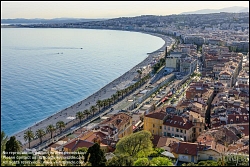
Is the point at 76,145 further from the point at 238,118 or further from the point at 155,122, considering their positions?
the point at 238,118

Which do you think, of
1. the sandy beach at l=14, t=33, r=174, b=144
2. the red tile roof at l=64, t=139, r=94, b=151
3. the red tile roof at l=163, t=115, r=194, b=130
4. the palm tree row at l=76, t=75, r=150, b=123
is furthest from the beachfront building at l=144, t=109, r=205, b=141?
the sandy beach at l=14, t=33, r=174, b=144

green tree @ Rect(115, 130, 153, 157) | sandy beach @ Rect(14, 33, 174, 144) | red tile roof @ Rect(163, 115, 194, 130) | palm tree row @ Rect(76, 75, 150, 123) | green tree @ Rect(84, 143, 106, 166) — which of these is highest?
green tree @ Rect(84, 143, 106, 166)

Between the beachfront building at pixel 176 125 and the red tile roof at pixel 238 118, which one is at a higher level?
the red tile roof at pixel 238 118

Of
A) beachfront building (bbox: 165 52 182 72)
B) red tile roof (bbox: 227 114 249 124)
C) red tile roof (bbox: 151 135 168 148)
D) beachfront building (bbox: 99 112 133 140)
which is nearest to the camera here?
red tile roof (bbox: 151 135 168 148)

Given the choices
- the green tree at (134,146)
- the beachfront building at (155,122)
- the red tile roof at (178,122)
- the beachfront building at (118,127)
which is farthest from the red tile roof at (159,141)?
the beachfront building at (118,127)

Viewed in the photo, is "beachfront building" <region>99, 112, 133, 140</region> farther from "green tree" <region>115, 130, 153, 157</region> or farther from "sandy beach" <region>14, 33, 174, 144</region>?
"sandy beach" <region>14, 33, 174, 144</region>

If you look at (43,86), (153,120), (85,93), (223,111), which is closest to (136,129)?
(153,120)

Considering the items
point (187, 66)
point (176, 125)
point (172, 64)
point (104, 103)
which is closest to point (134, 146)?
point (176, 125)

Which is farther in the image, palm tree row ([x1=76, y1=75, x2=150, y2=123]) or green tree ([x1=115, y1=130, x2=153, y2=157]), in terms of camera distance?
palm tree row ([x1=76, y1=75, x2=150, y2=123])

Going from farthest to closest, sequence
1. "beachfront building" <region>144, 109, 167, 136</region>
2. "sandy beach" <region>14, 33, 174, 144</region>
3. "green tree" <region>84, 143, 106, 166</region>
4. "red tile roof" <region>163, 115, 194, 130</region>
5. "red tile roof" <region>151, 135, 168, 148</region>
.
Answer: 1. "sandy beach" <region>14, 33, 174, 144</region>
2. "beachfront building" <region>144, 109, 167, 136</region>
3. "red tile roof" <region>163, 115, 194, 130</region>
4. "red tile roof" <region>151, 135, 168, 148</region>
5. "green tree" <region>84, 143, 106, 166</region>

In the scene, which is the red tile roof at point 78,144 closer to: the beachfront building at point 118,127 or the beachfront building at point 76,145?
the beachfront building at point 76,145

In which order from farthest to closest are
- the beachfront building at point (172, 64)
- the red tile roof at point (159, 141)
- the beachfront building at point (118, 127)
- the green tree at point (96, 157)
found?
the beachfront building at point (172, 64) < the beachfront building at point (118, 127) < the red tile roof at point (159, 141) < the green tree at point (96, 157)
